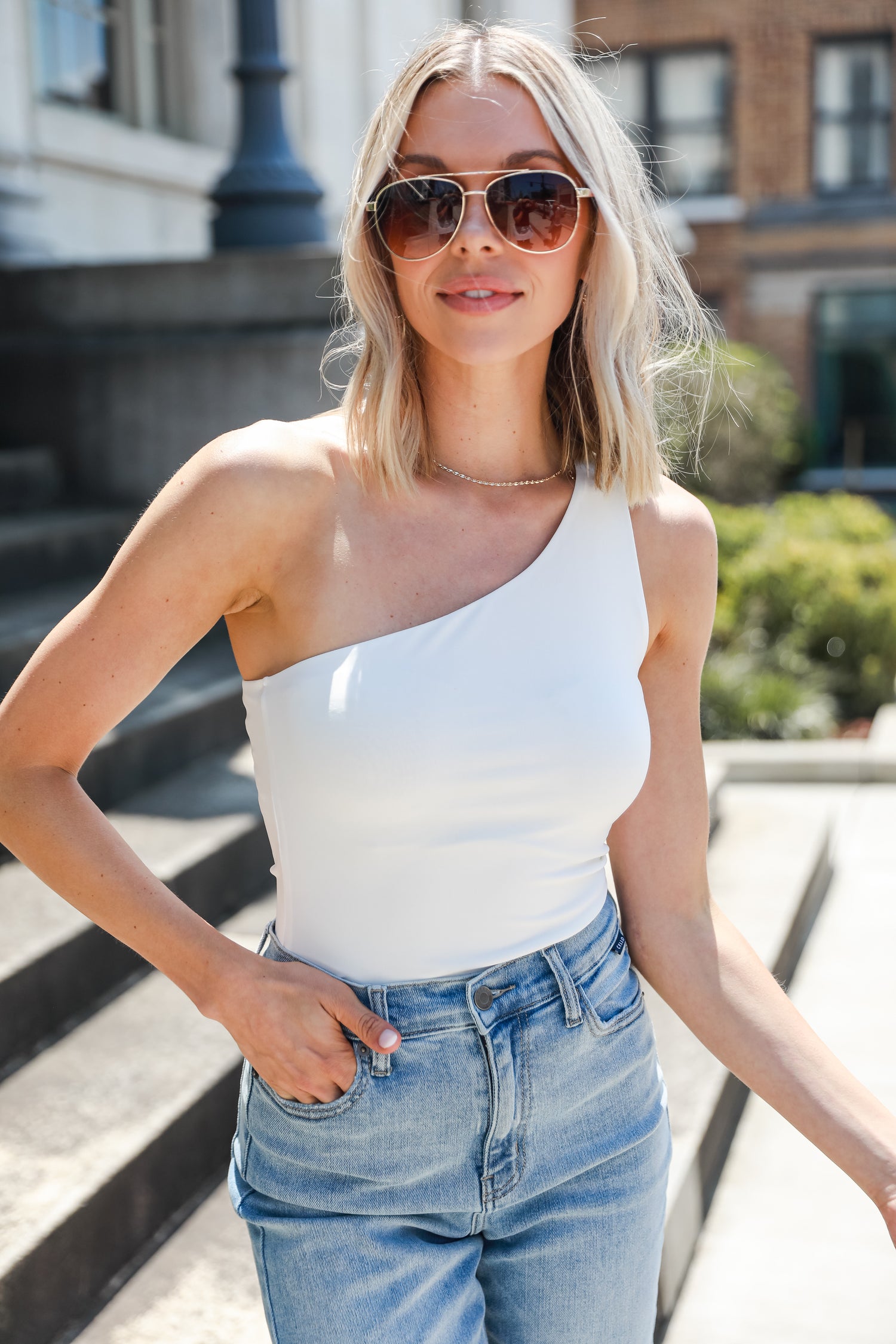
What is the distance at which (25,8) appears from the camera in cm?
668

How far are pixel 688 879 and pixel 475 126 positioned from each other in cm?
A: 95

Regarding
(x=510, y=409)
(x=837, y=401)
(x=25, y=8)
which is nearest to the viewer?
(x=510, y=409)

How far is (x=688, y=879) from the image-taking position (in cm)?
173

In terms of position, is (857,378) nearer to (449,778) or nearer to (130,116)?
(130,116)

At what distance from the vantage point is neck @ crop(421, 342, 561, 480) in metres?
1.71

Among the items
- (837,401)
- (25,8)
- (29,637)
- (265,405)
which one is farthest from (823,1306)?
(837,401)

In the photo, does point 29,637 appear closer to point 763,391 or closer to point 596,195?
point 596,195

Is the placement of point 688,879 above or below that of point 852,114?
below

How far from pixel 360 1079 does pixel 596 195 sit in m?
1.05

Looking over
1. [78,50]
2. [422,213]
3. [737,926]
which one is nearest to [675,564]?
[422,213]

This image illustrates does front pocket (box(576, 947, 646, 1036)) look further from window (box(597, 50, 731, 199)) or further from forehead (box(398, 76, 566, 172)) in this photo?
window (box(597, 50, 731, 199))

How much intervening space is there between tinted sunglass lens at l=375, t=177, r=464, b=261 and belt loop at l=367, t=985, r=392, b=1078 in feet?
2.78

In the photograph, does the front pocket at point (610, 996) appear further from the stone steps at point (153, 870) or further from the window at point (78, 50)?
the window at point (78, 50)

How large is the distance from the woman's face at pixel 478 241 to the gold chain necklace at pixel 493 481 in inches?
5.1
